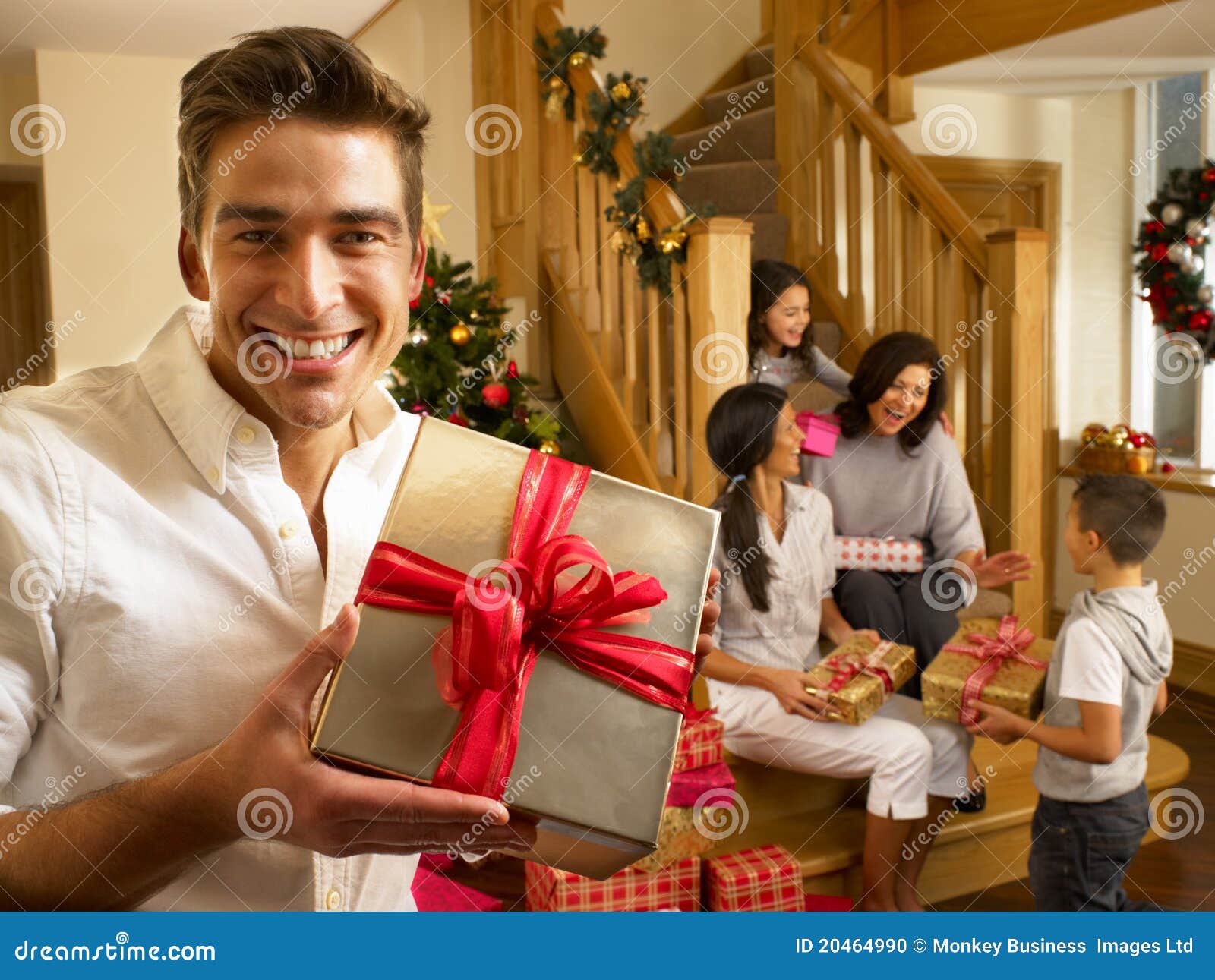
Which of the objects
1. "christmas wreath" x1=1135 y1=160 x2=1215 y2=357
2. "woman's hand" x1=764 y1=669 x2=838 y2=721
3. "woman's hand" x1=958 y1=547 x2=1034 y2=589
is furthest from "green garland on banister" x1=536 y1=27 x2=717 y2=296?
"christmas wreath" x1=1135 y1=160 x2=1215 y2=357

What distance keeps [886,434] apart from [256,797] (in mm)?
2517

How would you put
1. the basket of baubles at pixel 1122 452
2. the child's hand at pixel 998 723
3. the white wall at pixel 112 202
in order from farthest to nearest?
1. the basket of baubles at pixel 1122 452
2. the white wall at pixel 112 202
3. the child's hand at pixel 998 723

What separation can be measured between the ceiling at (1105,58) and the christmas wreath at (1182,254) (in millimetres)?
485

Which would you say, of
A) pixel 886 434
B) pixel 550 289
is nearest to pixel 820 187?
pixel 550 289

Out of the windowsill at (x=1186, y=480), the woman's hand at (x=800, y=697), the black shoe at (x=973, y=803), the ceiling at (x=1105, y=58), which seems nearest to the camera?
the woman's hand at (x=800, y=697)

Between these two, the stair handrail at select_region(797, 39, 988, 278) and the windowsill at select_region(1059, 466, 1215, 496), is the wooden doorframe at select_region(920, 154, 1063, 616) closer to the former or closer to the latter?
the windowsill at select_region(1059, 466, 1215, 496)

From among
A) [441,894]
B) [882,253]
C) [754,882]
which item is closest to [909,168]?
[882,253]

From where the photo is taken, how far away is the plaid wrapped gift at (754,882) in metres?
2.21

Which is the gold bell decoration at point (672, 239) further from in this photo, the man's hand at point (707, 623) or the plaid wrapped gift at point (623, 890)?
the man's hand at point (707, 623)

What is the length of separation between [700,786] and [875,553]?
94cm

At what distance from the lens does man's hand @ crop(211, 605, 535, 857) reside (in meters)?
0.67

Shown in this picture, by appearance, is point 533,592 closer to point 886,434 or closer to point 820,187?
point 886,434

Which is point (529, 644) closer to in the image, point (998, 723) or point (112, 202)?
point (998, 723)

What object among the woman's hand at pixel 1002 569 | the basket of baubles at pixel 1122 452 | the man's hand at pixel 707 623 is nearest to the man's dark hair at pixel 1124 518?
the woman's hand at pixel 1002 569
